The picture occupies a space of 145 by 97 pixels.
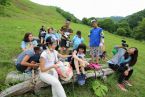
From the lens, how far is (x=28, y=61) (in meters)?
11.6

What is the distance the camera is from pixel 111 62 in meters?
13.9

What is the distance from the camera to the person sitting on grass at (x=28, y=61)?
37.4 ft

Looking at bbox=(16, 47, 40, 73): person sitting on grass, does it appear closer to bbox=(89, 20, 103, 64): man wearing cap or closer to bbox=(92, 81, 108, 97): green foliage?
bbox=(92, 81, 108, 97): green foliage

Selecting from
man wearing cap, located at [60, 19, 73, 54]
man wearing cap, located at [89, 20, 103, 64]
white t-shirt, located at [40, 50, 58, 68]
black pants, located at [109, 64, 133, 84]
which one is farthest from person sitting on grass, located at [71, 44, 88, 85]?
man wearing cap, located at [60, 19, 73, 54]

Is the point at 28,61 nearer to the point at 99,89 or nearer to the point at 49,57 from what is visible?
the point at 49,57

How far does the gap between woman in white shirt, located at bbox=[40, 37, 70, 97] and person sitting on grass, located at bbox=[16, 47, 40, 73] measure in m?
1.26

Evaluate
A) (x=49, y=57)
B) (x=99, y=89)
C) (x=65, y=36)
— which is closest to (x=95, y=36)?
(x=65, y=36)

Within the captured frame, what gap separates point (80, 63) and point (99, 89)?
1.49m

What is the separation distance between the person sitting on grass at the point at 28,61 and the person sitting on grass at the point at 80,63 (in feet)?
4.68

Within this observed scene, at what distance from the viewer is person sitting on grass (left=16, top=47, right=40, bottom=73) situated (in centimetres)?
1139

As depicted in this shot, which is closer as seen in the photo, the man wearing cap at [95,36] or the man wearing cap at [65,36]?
the man wearing cap at [95,36]

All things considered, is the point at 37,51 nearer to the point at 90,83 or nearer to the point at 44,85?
the point at 44,85

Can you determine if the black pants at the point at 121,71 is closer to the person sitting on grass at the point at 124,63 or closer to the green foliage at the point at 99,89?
the person sitting on grass at the point at 124,63

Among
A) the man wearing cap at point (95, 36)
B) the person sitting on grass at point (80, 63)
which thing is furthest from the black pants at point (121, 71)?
the person sitting on grass at point (80, 63)
